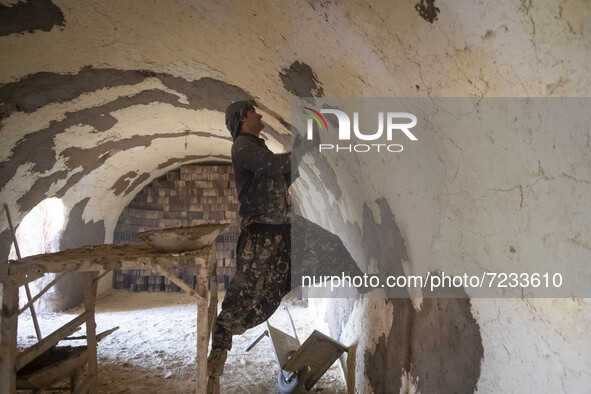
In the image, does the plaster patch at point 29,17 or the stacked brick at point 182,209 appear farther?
the stacked brick at point 182,209

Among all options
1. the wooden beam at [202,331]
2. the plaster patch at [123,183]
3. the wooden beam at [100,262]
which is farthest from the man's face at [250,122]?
the plaster patch at [123,183]

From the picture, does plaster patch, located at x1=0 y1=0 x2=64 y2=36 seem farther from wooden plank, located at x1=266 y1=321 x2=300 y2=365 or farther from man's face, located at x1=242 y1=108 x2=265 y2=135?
wooden plank, located at x1=266 y1=321 x2=300 y2=365

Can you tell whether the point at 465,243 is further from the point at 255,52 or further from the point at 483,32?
the point at 255,52

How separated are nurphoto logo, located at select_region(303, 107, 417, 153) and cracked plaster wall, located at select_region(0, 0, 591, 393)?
0.13 metres

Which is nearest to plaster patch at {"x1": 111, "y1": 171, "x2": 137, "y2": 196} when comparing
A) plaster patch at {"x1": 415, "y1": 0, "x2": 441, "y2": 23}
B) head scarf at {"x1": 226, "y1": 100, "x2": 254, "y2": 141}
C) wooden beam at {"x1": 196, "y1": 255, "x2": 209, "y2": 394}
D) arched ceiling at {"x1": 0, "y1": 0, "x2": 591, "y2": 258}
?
arched ceiling at {"x1": 0, "y1": 0, "x2": 591, "y2": 258}

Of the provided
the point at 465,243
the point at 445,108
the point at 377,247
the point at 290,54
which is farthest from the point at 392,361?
the point at 290,54

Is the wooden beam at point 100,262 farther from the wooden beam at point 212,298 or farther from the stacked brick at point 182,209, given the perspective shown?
the stacked brick at point 182,209

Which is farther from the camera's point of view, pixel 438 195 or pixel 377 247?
pixel 377 247

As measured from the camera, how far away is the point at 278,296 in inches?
118

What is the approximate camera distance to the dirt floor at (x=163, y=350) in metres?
4.20

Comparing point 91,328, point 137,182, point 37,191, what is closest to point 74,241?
point 137,182

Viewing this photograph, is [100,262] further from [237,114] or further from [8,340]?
[237,114]

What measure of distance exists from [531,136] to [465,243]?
23.5 inches

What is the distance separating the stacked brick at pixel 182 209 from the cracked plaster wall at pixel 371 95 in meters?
3.35
